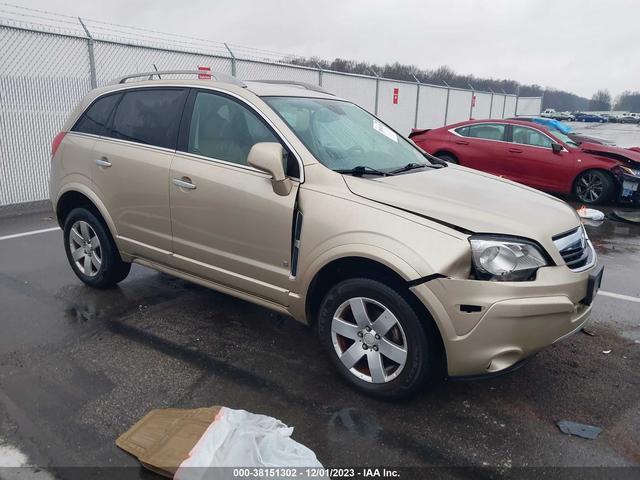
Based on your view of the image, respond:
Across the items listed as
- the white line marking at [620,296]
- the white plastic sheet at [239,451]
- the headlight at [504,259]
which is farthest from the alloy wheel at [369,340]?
the white line marking at [620,296]

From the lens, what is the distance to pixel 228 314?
4.41m

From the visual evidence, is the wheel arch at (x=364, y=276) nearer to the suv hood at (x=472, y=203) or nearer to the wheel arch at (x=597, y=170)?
the suv hood at (x=472, y=203)

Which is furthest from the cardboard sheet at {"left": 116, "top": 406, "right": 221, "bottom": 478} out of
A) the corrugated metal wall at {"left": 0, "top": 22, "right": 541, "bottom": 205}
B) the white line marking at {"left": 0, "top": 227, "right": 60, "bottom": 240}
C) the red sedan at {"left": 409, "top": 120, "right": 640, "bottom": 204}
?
the red sedan at {"left": 409, "top": 120, "right": 640, "bottom": 204}

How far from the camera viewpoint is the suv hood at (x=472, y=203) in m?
2.92

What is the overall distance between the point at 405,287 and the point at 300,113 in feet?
5.05

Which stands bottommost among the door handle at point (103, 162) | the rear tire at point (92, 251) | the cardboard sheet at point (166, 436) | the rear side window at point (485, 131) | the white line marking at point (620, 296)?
the cardboard sheet at point (166, 436)

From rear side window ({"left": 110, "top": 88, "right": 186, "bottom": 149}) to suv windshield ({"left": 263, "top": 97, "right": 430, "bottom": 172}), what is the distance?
0.84 meters

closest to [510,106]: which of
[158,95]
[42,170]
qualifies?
[42,170]

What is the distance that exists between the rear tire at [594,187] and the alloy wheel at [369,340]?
322 inches

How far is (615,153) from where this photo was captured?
9.57 meters

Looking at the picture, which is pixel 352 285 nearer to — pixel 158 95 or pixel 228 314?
pixel 228 314

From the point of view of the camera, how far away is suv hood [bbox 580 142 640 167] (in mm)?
9492

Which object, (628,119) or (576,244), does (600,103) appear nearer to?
(628,119)

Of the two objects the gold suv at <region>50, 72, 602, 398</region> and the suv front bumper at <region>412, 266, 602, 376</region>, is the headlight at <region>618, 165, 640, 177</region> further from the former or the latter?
the suv front bumper at <region>412, 266, 602, 376</region>
